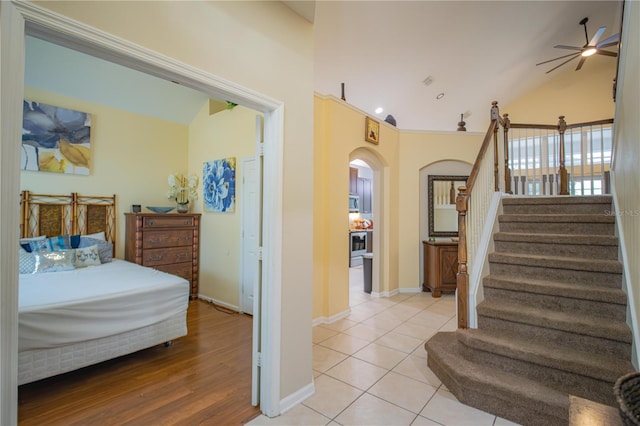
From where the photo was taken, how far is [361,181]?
8.48m

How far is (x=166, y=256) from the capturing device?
446 cm

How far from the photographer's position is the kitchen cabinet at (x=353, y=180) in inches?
318

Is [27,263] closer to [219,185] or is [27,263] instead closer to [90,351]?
[90,351]

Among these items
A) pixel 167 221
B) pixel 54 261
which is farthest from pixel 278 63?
pixel 54 261

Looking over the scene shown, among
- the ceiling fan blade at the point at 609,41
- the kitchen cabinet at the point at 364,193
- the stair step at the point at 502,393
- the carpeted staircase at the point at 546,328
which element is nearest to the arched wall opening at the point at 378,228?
the carpeted staircase at the point at 546,328

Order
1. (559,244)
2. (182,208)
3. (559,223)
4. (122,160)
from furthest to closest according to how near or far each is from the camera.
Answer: (182,208) < (122,160) < (559,223) < (559,244)

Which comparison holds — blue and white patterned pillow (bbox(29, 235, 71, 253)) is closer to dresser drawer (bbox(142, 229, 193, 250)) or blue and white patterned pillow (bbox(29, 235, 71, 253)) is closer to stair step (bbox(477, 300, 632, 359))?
dresser drawer (bbox(142, 229, 193, 250))

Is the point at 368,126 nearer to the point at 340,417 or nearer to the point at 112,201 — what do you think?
the point at 340,417

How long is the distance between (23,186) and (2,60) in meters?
3.73

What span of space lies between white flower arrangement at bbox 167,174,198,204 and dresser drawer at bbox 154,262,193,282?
3.45 ft

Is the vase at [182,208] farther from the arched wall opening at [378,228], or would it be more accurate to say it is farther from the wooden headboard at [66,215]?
the arched wall opening at [378,228]

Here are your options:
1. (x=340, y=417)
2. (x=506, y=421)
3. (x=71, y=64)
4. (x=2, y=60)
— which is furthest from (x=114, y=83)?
(x=506, y=421)

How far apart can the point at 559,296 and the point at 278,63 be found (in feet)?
9.39

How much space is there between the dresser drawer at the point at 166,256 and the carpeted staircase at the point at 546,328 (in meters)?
3.72
